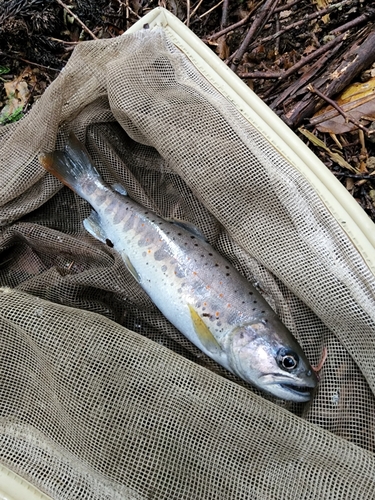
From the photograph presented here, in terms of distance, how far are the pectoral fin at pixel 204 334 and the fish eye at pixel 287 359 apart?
0.26 meters

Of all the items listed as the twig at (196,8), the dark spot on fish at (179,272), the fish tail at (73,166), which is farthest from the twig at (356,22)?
the dark spot on fish at (179,272)

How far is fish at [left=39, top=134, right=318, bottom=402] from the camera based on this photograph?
6.33 feet

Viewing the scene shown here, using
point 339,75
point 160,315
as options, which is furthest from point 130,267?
point 339,75

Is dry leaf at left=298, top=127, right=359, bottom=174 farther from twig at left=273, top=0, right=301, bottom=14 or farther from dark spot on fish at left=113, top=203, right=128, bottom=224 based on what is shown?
dark spot on fish at left=113, top=203, right=128, bottom=224

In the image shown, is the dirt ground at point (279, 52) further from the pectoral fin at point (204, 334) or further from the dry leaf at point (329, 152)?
the pectoral fin at point (204, 334)

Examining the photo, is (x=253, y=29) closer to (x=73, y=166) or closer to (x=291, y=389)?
(x=73, y=166)

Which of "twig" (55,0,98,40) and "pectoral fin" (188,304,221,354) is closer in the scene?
"pectoral fin" (188,304,221,354)

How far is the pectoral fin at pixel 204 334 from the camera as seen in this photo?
2.03 meters

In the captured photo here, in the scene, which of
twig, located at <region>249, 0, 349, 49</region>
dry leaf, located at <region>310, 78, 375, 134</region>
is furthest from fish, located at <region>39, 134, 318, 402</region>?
twig, located at <region>249, 0, 349, 49</region>

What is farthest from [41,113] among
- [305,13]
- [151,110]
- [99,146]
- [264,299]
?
[305,13]

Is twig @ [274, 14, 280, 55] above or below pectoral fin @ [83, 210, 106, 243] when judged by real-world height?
above

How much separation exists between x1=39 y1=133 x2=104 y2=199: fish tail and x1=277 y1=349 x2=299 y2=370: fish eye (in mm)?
1126

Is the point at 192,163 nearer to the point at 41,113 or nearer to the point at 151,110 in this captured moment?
the point at 151,110

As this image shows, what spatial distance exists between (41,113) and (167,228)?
0.79 m
